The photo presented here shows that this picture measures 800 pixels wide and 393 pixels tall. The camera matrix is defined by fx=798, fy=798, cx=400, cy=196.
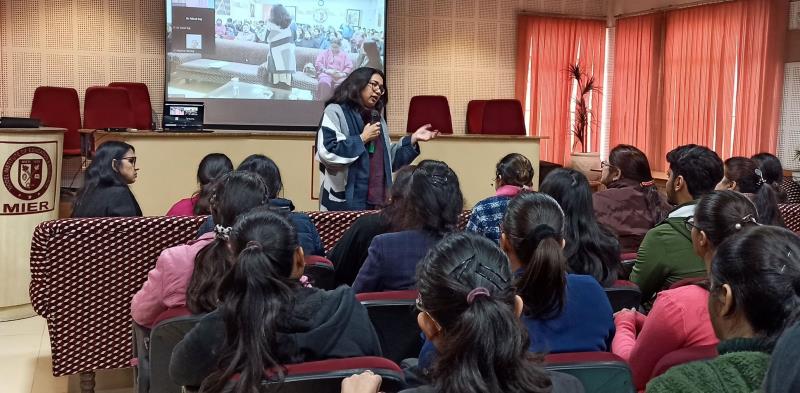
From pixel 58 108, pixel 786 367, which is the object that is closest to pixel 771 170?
pixel 786 367

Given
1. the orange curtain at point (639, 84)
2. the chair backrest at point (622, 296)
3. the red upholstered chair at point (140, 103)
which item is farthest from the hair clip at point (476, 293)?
the orange curtain at point (639, 84)

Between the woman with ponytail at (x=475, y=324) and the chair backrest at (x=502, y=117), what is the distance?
7.08m

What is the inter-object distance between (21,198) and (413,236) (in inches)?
113

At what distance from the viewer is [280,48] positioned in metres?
8.01

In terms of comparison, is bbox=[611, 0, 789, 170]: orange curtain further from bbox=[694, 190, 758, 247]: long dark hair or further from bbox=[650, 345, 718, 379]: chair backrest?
bbox=[650, 345, 718, 379]: chair backrest

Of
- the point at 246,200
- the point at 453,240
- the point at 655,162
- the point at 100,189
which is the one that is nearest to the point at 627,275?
the point at 246,200

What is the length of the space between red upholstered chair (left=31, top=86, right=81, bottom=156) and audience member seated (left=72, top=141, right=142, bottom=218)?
143 inches

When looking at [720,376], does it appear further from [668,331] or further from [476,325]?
[668,331]

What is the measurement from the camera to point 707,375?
113 cm

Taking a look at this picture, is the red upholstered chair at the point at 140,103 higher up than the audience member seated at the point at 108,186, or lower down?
higher up

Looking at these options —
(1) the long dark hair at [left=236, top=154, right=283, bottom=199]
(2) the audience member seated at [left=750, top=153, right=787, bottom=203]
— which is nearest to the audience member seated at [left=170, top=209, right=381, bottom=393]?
(1) the long dark hair at [left=236, top=154, right=283, bottom=199]

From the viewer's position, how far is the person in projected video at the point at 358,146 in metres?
4.11

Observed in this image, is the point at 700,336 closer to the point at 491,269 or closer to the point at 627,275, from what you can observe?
the point at 491,269

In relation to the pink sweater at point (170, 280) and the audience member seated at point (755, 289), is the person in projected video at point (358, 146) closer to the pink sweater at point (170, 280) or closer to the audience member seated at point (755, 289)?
the pink sweater at point (170, 280)
